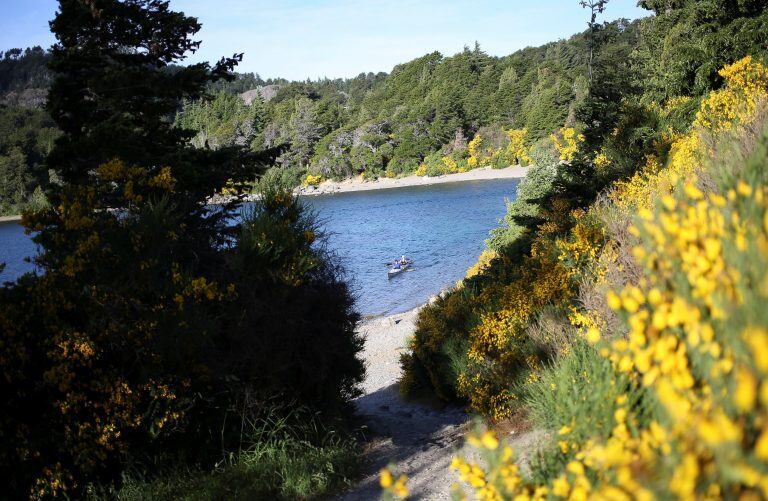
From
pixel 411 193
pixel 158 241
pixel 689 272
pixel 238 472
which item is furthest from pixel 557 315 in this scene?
pixel 411 193

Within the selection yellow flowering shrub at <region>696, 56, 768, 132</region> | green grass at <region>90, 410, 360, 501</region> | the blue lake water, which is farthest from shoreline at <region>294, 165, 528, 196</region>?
green grass at <region>90, 410, 360, 501</region>

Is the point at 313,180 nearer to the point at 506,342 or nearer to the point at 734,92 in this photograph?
the point at 734,92

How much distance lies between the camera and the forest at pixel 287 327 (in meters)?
2.27

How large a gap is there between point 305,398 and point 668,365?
728 cm

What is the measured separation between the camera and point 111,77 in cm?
993

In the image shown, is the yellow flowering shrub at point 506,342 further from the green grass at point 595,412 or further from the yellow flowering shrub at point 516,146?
the yellow flowering shrub at point 516,146

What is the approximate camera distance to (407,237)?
154ft

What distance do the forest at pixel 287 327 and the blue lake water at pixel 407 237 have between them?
896 cm

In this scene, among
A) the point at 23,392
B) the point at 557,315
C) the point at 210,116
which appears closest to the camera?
the point at 23,392

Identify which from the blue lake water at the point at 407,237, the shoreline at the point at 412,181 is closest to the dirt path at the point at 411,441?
the blue lake water at the point at 407,237

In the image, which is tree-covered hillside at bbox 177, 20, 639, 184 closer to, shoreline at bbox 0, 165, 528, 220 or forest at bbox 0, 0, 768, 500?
shoreline at bbox 0, 165, 528, 220

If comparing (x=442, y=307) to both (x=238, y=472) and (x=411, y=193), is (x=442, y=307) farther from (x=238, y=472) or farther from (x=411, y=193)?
(x=411, y=193)

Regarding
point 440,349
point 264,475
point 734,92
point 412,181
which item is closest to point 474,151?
point 412,181

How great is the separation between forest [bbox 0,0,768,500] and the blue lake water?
8.96 meters
